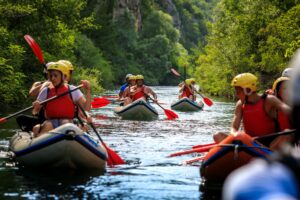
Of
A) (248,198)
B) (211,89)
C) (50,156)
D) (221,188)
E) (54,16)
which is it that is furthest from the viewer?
(211,89)

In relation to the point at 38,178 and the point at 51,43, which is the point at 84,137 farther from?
the point at 51,43

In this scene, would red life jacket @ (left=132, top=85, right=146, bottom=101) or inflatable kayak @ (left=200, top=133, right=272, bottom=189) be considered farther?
red life jacket @ (left=132, top=85, right=146, bottom=101)

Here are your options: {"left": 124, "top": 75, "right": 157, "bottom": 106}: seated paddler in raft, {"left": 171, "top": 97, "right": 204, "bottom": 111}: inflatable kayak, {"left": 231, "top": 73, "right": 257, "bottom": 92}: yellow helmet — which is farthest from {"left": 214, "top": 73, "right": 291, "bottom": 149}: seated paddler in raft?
{"left": 171, "top": 97, "right": 204, "bottom": 111}: inflatable kayak

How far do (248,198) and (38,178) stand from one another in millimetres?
6222

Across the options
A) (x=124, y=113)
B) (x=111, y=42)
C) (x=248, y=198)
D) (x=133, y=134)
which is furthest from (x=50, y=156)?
(x=111, y=42)

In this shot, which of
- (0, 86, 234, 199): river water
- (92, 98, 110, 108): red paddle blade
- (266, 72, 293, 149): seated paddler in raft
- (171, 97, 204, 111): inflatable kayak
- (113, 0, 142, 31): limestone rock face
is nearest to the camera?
(0, 86, 234, 199): river water

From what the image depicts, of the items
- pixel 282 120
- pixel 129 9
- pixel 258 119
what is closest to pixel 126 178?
pixel 258 119

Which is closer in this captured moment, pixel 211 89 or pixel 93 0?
pixel 211 89

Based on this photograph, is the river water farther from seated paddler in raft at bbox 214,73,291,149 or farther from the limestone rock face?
the limestone rock face

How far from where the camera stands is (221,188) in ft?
22.9

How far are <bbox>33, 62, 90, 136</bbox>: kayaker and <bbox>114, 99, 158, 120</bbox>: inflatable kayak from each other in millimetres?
8494

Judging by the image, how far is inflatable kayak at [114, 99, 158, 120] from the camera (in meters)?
17.0

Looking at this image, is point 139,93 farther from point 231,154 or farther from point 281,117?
point 231,154

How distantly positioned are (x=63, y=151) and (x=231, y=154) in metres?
2.08
